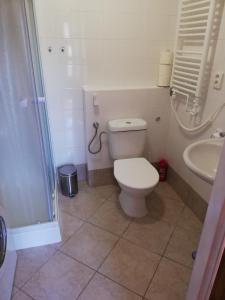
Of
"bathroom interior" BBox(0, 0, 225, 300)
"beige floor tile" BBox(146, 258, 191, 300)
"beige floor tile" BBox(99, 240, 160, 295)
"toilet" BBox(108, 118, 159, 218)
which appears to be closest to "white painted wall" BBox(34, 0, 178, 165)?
"bathroom interior" BBox(0, 0, 225, 300)

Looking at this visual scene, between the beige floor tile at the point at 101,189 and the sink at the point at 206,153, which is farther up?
the sink at the point at 206,153

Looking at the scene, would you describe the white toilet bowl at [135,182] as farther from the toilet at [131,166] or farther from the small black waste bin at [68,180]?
the small black waste bin at [68,180]

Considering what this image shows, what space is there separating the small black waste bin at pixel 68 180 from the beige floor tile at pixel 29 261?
2.06 feet

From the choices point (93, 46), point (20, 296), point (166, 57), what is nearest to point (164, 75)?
point (166, 57)

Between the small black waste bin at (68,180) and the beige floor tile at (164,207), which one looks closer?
the beige floor tile at (164,207)

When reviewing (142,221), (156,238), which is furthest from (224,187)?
(142,221)

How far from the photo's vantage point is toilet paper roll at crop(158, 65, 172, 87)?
2063 millimetres

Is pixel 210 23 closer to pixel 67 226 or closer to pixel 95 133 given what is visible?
pixel 95 133

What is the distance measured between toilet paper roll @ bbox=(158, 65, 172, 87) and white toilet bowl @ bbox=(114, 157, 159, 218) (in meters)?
0.74

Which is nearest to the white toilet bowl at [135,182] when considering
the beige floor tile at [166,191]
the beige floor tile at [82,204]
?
the beige floor tile at [82,204]

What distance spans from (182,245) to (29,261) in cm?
111

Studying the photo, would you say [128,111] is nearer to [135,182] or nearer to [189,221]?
[135,182]

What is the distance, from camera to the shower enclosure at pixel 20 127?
44.1 inches

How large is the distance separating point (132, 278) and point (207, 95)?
4.66ft
